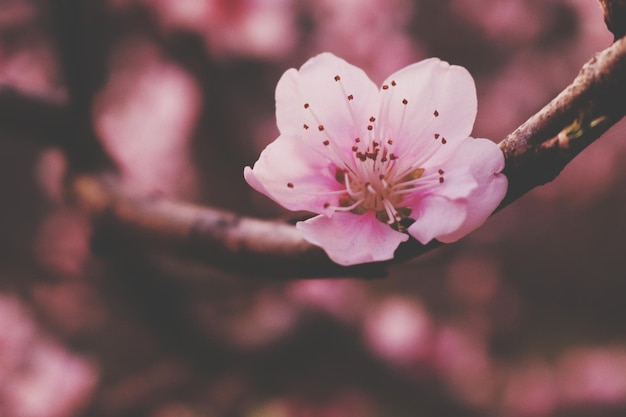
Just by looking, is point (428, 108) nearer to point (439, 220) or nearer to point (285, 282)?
point (439, 220)

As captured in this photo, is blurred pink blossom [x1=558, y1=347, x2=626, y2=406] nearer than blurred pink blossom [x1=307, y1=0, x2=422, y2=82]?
No

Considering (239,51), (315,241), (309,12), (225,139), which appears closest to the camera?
(315,241)

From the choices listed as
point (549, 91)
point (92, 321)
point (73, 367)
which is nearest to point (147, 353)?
point (92, 321)

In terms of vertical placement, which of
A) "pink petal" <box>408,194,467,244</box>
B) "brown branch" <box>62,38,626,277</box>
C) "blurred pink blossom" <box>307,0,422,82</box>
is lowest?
"pink petal" <box>408,194,467,244</box>

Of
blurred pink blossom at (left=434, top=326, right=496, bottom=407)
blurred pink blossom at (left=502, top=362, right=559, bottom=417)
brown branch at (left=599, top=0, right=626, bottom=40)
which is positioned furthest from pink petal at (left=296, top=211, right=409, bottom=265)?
blurred pink blossom at (left=502, top=362, right=559, bottom=417)

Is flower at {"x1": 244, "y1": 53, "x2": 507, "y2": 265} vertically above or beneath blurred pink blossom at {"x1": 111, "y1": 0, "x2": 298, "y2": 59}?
beneath

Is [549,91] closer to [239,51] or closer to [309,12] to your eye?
[309,12]

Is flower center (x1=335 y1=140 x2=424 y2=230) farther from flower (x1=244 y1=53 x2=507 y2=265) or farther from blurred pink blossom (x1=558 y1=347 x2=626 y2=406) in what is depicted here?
blurred pink blossom (x1=558 y1=347 x2=626 y2=406)
